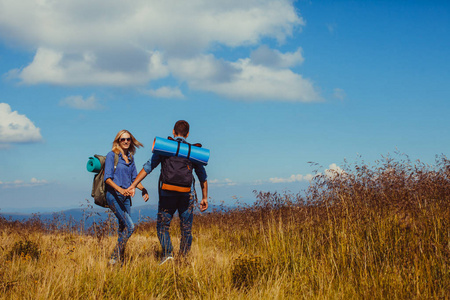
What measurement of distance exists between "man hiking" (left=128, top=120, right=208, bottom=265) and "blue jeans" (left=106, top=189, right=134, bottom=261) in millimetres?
269

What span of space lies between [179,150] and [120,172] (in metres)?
1.07

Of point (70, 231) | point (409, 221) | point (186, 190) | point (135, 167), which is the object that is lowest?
point (70, 231)

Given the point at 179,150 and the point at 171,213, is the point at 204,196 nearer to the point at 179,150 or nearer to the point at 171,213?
the point at 171,213

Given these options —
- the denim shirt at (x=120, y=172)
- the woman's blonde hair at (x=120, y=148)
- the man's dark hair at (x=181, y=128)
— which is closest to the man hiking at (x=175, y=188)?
the man's dark hair at (x=181, y=128)

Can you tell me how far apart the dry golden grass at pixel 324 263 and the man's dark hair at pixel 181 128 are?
168 centimetres

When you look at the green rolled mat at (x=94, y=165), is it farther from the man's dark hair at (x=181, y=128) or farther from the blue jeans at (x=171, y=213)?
the man's dark hair at (x=181, y=128)

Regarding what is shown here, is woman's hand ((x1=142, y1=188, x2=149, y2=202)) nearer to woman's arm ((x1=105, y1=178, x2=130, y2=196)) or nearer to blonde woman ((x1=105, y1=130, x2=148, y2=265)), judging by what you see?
blonde woman ((x1=105, y1=130, x2=148, y2=265))

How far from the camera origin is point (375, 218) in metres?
4.32

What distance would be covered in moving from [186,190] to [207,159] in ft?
1.76

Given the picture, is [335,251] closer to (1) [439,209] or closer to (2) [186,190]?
(1) [439,209]

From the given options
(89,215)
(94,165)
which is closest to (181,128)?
(94,165)

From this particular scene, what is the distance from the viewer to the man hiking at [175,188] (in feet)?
15.4

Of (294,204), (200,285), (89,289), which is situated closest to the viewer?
(89,289)

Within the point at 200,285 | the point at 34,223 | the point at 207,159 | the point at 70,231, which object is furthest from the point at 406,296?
the point at 34,223
